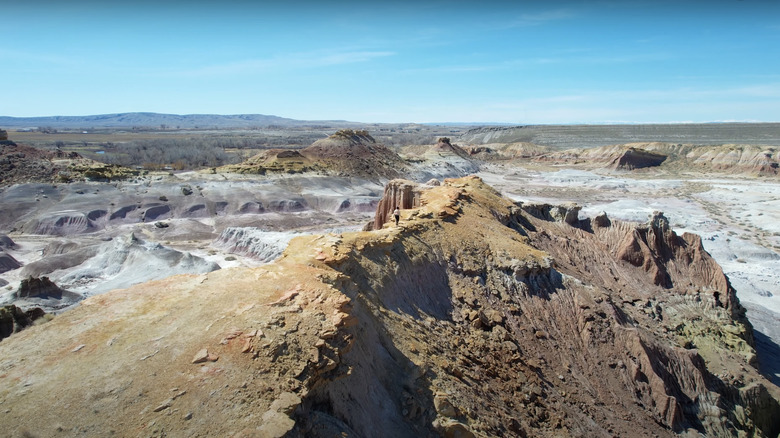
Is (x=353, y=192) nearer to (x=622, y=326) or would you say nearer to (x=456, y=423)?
(x=622, y=326)

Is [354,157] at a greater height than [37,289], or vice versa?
[354,157]

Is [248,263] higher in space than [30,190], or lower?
lower

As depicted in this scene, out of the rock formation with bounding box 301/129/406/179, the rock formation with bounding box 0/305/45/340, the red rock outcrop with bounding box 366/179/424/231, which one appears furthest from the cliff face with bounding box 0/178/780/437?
the rock formation with bounding box 301/129/406/179

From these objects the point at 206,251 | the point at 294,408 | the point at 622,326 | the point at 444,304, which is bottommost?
the point at 206,251

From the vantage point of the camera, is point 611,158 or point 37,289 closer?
point 37,289

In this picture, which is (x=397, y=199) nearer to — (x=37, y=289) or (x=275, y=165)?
(x=37, y=289)

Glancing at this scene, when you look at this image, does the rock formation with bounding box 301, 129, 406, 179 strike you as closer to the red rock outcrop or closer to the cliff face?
the red rock outcrop

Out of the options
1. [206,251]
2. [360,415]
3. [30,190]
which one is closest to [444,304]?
[360,415]

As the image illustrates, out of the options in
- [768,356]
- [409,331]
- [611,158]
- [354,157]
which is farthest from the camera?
[611,158]

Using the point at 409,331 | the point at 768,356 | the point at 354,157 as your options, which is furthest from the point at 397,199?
the point at 354,157
